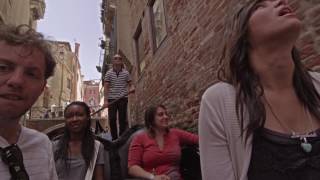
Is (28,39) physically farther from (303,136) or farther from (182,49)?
(182,49)

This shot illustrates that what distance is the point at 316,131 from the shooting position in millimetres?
1317

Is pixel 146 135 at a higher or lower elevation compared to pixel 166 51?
lower

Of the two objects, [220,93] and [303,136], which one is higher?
[220,93]

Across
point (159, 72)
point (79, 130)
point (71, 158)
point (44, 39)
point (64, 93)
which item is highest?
point (64, 93)

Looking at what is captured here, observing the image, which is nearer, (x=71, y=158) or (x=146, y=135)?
(x=71, y=158)

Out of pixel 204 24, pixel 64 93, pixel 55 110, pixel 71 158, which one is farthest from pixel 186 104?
pixel 64 93

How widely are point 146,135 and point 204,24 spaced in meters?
1.78

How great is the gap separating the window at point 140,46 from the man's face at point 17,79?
306 inches

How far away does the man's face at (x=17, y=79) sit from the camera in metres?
1.39

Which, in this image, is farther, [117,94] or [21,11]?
[21,11]

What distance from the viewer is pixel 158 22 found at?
25.6ft

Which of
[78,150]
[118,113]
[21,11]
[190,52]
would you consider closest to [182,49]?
[190,52]

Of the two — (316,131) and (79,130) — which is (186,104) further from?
(316,131)

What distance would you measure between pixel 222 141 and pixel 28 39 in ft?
2.91
